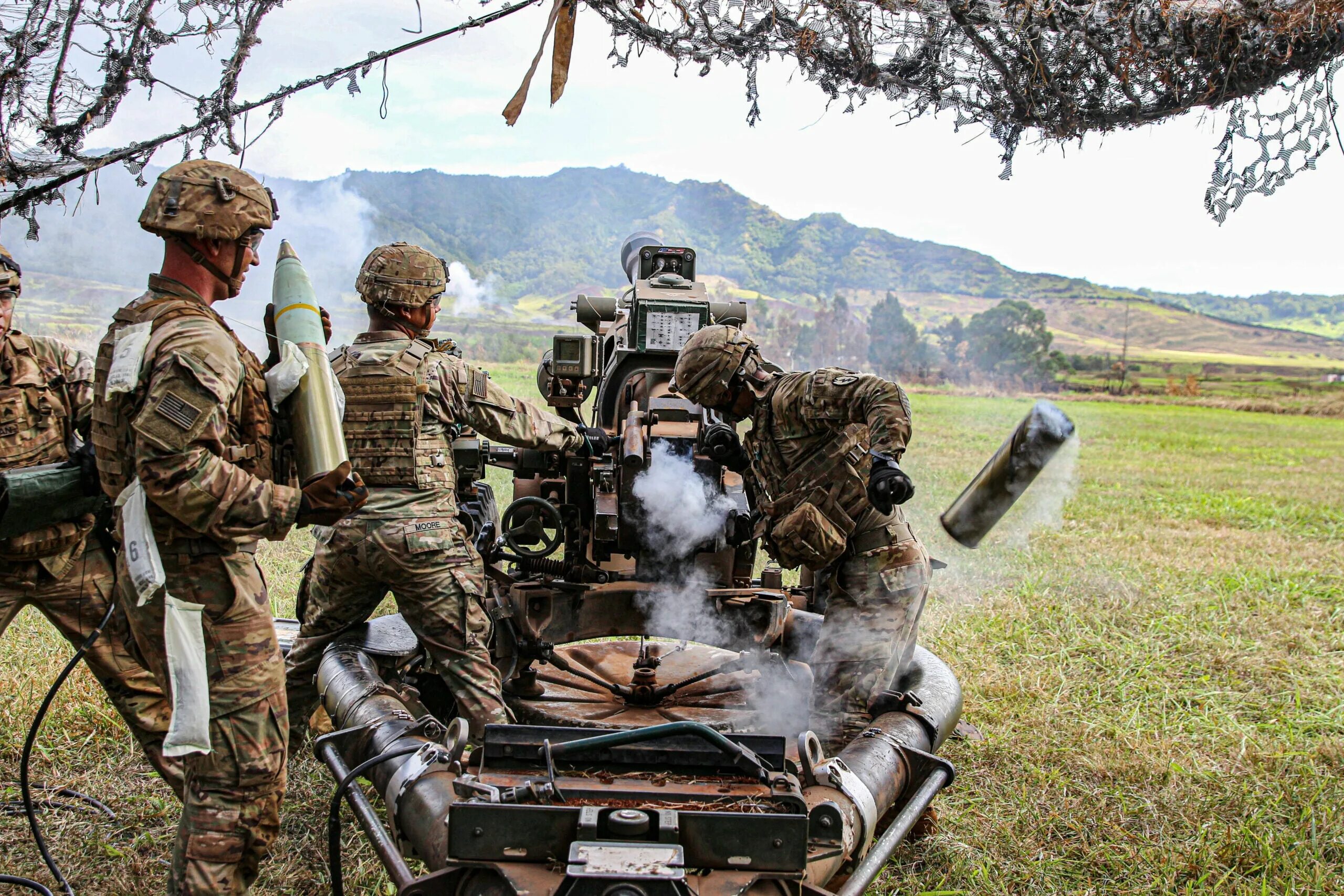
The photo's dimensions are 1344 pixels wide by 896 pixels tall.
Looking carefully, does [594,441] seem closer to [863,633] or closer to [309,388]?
[863,633]

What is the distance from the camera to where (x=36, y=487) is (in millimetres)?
3783

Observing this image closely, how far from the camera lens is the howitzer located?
102 inches

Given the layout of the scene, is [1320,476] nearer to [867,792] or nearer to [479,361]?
[867,792]

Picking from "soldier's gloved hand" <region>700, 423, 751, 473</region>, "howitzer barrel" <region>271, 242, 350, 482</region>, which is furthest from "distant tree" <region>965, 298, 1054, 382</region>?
"howitzer barrel" <region>271, 242, 350, 482</region>

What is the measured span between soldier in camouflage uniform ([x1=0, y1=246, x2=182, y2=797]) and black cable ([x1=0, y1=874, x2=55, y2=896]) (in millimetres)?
572

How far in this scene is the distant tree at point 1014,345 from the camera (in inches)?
1089

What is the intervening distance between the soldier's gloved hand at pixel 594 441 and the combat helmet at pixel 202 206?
82.6 inches

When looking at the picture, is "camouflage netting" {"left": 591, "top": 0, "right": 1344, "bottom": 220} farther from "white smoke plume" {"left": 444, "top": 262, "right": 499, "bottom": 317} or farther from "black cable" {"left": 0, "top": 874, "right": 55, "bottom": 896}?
"white smoke plume" {"left": 444, "top": 262, "right": 499, "bottom": 317}

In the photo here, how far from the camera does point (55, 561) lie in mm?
4094

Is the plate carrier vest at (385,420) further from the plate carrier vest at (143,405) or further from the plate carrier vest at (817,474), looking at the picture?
the plate carrier vest at (817,474)

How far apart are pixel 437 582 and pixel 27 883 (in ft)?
5.41

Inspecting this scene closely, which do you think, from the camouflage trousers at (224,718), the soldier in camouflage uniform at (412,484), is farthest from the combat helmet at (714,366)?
the camouflage trousers at (224,718)

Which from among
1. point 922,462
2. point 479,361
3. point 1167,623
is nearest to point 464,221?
point 479,361

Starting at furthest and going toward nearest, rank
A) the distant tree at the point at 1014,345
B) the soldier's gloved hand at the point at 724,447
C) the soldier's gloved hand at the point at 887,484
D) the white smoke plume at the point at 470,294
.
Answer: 1. the white smoke plume at the point at 470,294
2. the distant tree at the point at 1014,345
3. the soldier's gloved hand at the point at 724,447
4. the soldier's gloved hand at the point at 887,484
